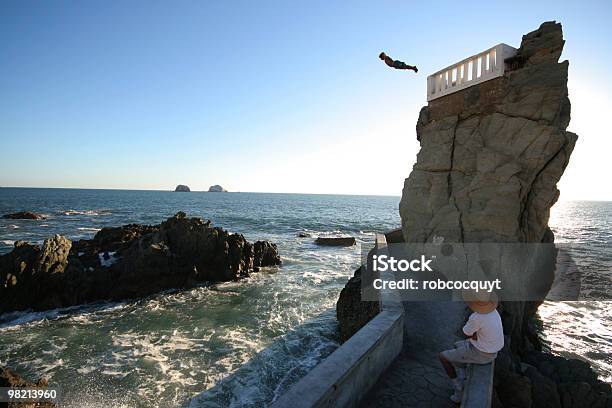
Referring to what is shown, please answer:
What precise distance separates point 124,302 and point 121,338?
4153 mm

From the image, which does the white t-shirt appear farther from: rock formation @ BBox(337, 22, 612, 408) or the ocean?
the ocean

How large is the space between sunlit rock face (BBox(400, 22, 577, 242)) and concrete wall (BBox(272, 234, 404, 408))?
188 inches

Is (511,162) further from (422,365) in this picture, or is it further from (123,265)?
(123,265)

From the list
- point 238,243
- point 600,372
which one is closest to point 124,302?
point 238,243

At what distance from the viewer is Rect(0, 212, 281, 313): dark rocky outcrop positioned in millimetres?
13961

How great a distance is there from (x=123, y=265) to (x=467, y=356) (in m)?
16.7

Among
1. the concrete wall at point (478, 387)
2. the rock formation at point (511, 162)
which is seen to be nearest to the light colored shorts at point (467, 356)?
the concrete wall at point (478, 387)

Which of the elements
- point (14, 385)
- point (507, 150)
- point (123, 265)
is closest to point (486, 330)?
point (507, 150)

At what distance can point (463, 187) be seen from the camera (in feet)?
32.2

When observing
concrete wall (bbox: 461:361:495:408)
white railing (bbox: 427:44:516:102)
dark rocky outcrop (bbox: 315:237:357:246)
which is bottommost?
dark rocky outcrop (bbox: 315:237:357:246)

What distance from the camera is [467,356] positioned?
4.45 m

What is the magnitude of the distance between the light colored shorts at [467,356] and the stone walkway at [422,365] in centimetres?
68

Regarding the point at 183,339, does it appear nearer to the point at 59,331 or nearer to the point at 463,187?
the point at 59,331

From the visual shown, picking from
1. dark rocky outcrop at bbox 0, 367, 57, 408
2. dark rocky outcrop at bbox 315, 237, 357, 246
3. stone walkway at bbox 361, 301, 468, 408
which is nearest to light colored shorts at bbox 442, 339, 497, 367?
stone walkway at bbox 361, 301, 468, 408
